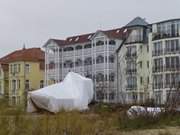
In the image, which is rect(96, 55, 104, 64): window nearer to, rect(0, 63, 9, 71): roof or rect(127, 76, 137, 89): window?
rect(127, 76, 137, 89): window

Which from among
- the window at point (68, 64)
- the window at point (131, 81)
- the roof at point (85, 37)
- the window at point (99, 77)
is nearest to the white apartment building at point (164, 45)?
the window at point (131, 81)

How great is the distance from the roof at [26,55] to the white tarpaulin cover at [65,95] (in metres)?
50.7

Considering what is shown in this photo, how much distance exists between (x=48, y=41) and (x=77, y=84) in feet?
160

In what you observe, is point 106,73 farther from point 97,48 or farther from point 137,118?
point 137,118

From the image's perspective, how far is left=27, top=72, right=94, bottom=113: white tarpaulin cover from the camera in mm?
27734

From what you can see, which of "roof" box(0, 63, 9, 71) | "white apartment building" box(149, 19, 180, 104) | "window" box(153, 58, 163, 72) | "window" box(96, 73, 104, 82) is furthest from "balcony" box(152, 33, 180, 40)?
"roof" box(0, 63, 9, 71)

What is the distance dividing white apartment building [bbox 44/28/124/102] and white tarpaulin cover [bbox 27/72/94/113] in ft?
101

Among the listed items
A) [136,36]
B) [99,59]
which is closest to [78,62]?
[99,59]

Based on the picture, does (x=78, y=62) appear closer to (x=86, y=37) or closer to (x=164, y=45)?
(x=86, y=37)

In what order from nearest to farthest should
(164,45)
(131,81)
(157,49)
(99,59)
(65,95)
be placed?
(65,95), (164,45), (157,49), (131,81), (99,59)

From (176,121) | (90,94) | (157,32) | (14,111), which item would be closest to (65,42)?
(157,32)

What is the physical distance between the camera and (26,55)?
8319cm

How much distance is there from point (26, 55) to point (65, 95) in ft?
180

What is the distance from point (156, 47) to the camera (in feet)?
207
